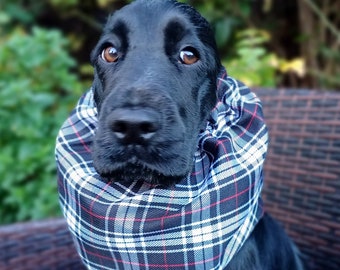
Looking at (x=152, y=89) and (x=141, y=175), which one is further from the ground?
(x=152, y=89)

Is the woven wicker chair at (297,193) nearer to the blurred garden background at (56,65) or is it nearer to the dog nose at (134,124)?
the blurred garden background at (56,65)

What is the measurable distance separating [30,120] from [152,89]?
1.42 m

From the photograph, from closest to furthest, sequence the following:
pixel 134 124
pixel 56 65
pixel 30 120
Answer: pixel 134 124
pixel 30 120
pixel 56 65

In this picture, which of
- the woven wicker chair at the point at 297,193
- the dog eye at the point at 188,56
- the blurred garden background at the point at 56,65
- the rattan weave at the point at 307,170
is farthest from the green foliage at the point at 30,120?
the dog eye at the point at 188,56

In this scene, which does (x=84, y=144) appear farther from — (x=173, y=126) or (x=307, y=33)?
(x=307, y=33)

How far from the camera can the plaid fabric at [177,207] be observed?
3.81ft

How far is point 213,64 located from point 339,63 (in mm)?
2020

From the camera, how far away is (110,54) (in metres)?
1.20

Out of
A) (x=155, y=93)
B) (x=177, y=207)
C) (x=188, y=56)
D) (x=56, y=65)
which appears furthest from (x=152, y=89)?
(x=56, y=65)

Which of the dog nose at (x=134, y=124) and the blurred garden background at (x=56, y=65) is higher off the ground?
the blurred garden background at (x=56, y=65)

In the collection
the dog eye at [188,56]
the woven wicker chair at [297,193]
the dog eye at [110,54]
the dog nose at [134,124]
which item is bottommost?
the woven wicker chair at [297,193]

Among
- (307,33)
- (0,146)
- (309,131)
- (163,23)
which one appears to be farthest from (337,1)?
(163,23)

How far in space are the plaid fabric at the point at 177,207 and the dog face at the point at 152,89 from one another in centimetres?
8

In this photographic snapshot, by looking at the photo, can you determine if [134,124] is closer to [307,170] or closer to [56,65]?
[307,170]
